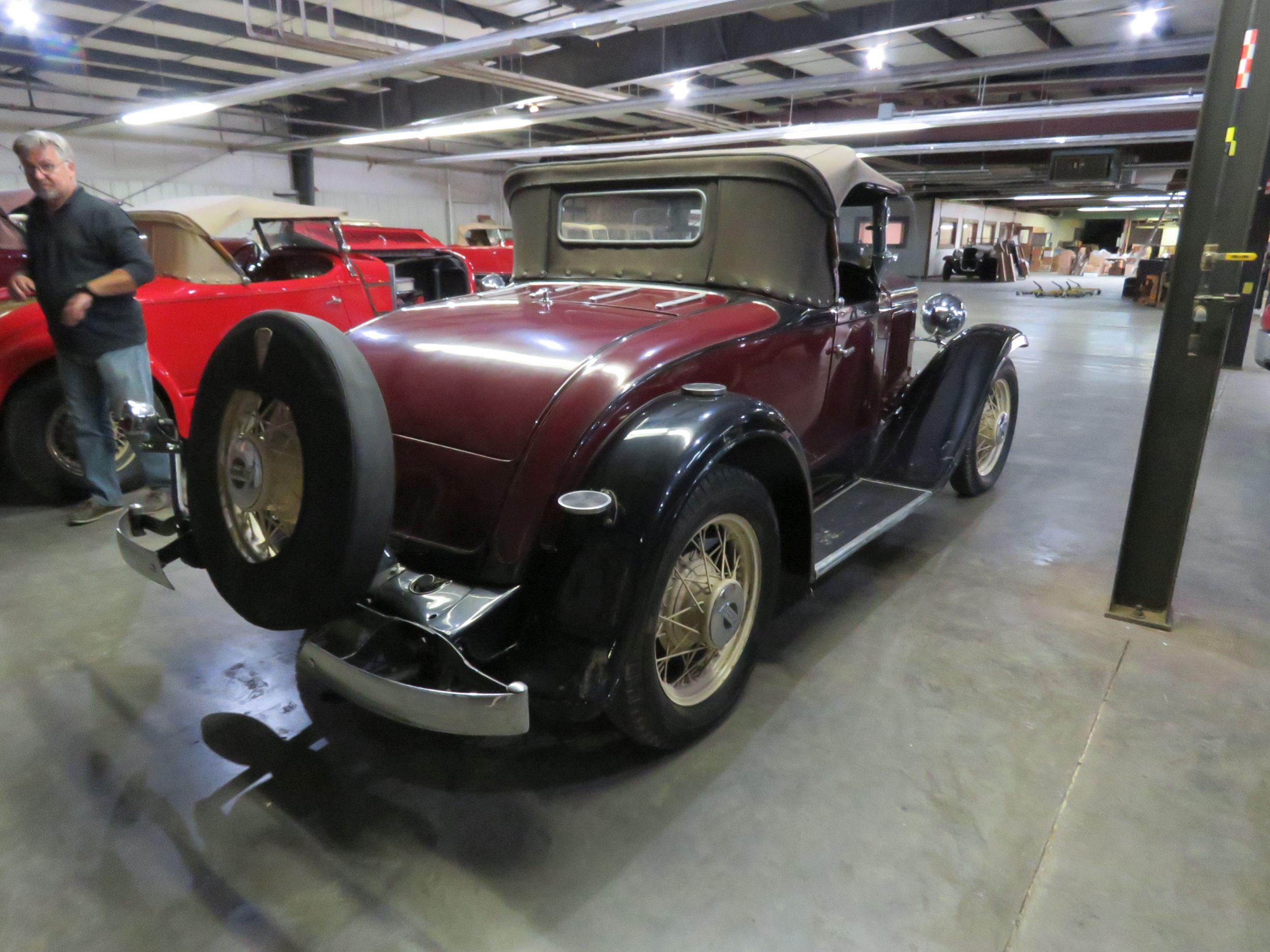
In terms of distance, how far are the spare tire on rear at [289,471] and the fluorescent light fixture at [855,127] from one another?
10520mm

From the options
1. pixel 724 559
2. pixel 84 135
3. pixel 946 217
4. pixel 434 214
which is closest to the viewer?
pixel 724 559

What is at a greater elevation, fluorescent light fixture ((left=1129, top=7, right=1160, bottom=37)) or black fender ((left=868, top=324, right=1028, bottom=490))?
fluorescent light fixture ((left=1129, top=7, right=1160, bottom=37))

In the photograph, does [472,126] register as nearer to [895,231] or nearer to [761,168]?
[895,231]

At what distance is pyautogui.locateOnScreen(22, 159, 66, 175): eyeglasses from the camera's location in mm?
3207

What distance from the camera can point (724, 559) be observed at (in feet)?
7.55

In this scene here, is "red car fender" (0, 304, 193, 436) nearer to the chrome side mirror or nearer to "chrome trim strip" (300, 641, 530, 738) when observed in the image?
"chrome trim strip" (300, 641, 530, 738)

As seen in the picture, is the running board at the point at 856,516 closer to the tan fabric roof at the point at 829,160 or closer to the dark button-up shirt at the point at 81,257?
the tan fabric roof at the point at 829,160

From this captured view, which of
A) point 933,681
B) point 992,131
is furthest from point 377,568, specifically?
point 992,131

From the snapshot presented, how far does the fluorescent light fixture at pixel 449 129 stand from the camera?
11.2 metres

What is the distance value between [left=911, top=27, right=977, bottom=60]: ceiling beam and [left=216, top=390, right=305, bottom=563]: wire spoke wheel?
9173 mm

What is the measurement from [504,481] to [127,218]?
2632mm

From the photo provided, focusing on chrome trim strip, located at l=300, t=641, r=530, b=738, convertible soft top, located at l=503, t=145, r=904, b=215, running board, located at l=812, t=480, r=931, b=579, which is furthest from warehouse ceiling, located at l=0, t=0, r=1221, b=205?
chrome trim strip, located at l=300, t=641, r=530, b=738

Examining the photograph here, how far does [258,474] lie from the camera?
203 cm

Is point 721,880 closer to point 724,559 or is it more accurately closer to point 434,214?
point 724,559
